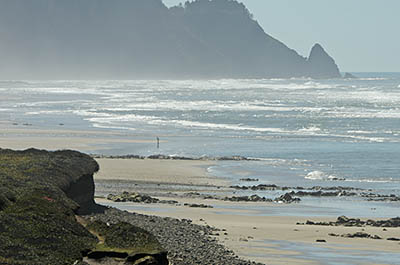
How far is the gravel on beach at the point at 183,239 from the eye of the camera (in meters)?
18.5

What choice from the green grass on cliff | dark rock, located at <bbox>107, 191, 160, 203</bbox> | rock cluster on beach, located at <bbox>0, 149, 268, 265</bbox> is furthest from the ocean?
the green grass on cliff

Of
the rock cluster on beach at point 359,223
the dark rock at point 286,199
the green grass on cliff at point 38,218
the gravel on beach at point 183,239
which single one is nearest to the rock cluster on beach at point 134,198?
the gravel on beach at point 183,239

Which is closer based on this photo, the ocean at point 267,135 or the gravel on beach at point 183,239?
the gravel on beach at point 183,239

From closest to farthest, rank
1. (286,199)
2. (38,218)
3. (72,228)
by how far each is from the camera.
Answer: (38,218)
(72,228)
(286,199)

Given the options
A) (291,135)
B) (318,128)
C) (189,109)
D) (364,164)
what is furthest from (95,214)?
(189,109)

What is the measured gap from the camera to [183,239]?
2098 centimetres

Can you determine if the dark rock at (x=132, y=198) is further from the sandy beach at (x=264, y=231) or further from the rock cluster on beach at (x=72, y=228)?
the rock cluster on beach at (x=72, y=228)

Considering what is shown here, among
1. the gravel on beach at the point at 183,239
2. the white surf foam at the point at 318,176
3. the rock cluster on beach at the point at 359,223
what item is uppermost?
the gravel on beach at the point at 183,239

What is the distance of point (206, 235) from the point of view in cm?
2245

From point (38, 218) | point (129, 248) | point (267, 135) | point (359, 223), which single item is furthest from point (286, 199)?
point (267, 135)

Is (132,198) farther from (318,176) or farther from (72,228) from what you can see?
(72,228)

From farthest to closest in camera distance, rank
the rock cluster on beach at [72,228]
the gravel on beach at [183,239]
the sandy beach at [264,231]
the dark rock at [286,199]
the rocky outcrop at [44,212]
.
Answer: the dark rock at [286,199], the sandy beach at [264,231], the gravel on beach at [183,239], the rock cluster on beach at [72,228], the rocky outcrop at [44,212]

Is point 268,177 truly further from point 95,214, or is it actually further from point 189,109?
point 189,109

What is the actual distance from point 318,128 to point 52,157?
42.8 metres
